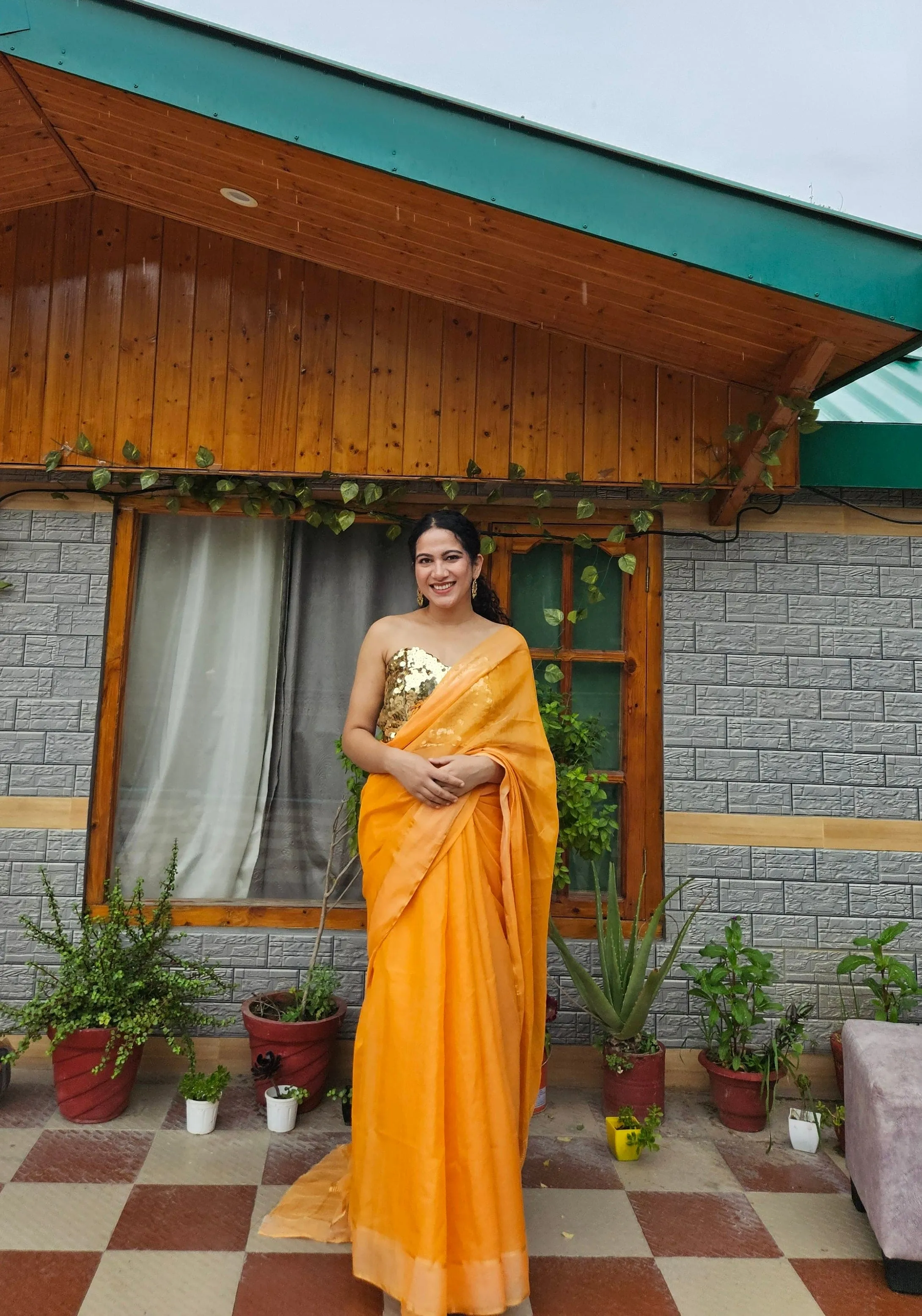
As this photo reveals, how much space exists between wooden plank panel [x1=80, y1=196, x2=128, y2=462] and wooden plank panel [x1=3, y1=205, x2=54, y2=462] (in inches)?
6.3

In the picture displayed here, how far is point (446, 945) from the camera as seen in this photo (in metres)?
2.19

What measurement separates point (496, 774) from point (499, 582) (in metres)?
1.45

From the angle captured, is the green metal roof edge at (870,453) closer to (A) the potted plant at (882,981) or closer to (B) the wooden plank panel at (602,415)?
(B) the wooden plank panel at (602,415)

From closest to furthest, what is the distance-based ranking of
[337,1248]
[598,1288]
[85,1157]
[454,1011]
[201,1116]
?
[454,1011]
[598,1288]
[337,1248]
[85,1157]
[201,1116]

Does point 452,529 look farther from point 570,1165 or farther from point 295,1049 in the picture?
point 570,1165

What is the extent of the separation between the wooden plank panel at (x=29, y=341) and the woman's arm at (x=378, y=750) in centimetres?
176

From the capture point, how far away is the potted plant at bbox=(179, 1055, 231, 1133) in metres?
2.98

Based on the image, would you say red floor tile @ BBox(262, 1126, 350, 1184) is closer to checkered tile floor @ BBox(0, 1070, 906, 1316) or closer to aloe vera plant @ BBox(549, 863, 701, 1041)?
checkered tile floor @ BBox(0, 1070, 906, 1316)

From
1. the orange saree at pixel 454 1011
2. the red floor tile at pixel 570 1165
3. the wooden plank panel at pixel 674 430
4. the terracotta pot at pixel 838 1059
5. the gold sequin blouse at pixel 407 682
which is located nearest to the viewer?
the orange saree at pixel 454 1011

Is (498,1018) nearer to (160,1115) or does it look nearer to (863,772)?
(160,1115)

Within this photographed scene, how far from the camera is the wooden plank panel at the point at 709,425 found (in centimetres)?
340

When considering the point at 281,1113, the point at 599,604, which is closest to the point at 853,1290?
the point at 281,1113

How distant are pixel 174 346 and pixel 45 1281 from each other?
9.71 feet

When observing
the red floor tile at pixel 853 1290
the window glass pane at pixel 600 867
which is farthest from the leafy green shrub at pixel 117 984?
Result: the red floor tile at pixel 853 1290
